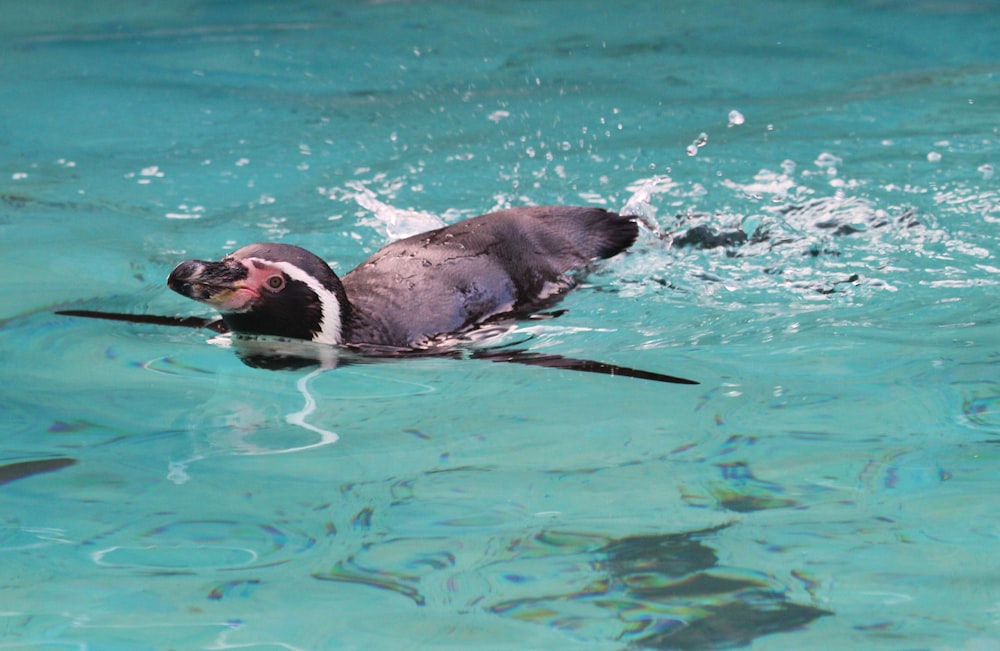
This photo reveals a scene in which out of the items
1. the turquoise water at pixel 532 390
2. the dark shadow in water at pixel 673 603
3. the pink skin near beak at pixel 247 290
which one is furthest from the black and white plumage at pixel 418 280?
the dark shadow in water at pixel 673 603

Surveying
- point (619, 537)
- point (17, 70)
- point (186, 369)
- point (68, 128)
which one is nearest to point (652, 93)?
point (68, 128)

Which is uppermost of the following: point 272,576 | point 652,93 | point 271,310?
point 652,93

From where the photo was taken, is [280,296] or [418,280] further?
[418,280]

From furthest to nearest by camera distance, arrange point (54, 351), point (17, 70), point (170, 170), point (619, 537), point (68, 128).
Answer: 1. point (17, 70)
2. point (68, 128)
3. point (170, 170)
4. point (54, 351)
5. point (619, 537)

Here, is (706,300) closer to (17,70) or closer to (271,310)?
(271,310)

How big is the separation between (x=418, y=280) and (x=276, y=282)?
1.61 ft

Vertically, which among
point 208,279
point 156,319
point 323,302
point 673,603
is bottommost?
point 673,603

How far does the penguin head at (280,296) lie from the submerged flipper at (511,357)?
4.7 inches

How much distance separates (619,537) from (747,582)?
0.28 m

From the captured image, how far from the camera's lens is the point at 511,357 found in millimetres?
3602

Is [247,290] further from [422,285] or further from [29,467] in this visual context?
[29,467]

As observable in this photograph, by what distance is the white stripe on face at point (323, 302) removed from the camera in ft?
11.9

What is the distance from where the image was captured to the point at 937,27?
8.27 m

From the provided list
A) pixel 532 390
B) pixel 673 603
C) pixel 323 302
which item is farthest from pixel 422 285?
pixel 673 603
